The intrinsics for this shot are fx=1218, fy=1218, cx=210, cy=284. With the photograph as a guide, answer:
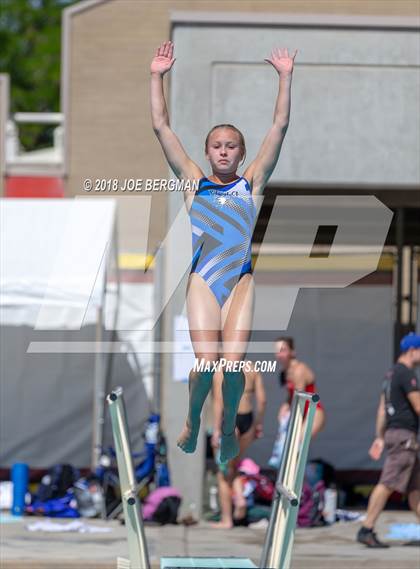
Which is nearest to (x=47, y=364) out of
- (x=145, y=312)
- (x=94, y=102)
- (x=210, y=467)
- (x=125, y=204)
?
(x=145, y=312)

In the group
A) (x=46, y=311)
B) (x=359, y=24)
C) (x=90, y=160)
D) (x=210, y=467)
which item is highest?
(x=359, y=24)

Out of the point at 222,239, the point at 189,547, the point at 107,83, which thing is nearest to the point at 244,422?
the point at 189,547

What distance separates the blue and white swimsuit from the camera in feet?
19.3

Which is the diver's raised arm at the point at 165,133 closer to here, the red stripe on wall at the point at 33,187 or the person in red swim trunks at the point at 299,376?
the person in red swim trunks at the point at 299,376

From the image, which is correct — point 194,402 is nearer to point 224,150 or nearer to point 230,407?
point 230,407

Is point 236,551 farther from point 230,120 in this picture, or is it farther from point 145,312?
point 145,312

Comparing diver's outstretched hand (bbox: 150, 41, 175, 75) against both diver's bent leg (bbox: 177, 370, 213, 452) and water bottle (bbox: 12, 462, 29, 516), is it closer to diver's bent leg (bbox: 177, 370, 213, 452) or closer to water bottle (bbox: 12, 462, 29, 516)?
diver's bent leg (bbox: 177, 370, 213, 452)

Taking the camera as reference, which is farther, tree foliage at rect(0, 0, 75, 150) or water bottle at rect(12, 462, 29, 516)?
tree foliage at rect(0, 0, 75, 150)

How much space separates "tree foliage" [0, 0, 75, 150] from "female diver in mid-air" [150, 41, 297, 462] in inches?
1119

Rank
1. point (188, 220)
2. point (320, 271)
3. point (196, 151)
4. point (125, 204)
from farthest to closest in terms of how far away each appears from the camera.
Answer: point (320, 271)
point (196, 151)
point (125, 204)
point (188, 220)

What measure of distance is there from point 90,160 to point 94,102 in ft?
2.69

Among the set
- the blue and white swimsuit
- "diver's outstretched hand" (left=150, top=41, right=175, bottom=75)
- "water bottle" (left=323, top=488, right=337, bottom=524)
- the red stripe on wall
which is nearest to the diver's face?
the blue and white swimsuit

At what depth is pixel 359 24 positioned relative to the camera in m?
11.7

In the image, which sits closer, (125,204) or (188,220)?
(188,220)
